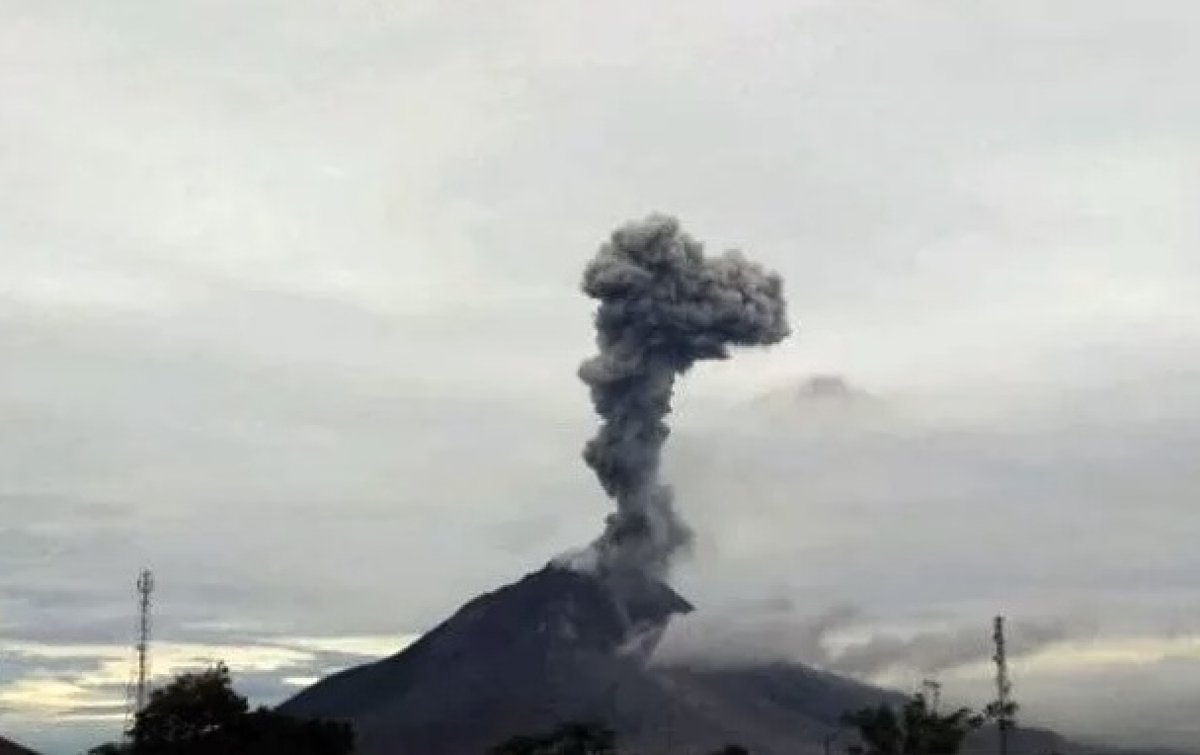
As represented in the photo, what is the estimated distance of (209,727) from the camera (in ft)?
361

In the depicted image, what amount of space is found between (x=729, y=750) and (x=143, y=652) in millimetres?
67827

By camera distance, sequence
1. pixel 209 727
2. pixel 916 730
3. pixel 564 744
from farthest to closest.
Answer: pixel 564 744 < pixel 916 730 < pixel 209 727

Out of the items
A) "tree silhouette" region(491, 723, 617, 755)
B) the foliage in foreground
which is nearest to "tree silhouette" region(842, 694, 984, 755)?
"tree silhouette" region(491, 723, 617, 755)

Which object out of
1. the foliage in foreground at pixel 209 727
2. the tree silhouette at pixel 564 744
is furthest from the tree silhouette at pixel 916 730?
the foliage in foreground at pixel 209 727

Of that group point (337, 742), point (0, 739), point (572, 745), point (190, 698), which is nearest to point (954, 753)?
point (572, 745)

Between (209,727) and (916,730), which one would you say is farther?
(916,730)

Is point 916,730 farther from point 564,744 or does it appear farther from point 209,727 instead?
point 209,727

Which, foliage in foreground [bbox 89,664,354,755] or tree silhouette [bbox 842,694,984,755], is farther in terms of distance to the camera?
tree silhouette [bbox 842,694,984,755]

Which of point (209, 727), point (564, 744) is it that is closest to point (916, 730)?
point (564, 744)

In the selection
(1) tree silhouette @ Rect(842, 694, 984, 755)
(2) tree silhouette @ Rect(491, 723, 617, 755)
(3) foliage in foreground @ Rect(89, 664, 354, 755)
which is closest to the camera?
(3) foliage in foreground @ Rect(89, 664, 354, 755)

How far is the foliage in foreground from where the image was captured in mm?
107812

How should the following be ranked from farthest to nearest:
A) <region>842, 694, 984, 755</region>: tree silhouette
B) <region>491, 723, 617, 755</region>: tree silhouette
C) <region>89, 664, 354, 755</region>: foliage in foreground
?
1. <region>491, 723, 617, 755</region>: tree silhouette
2. <region>842, 694, 984, 755</region>: tree silhouette
3. <region>89, 664, 354, 755</region>: foliage in foreground

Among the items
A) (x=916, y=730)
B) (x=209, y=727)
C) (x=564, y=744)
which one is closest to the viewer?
(x=209, y=727)

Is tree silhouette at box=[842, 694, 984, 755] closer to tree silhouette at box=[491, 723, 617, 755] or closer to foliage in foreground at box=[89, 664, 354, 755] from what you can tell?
tree silhouette at box=[491, 723, 617, 755]
